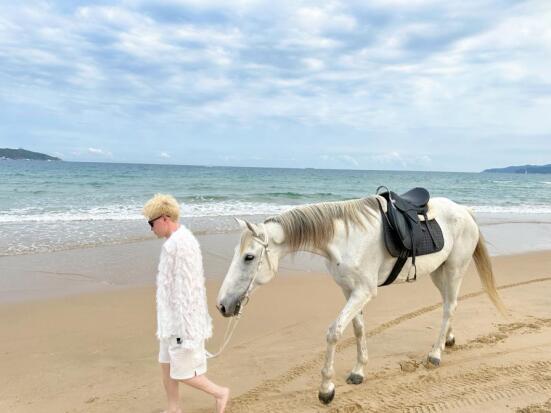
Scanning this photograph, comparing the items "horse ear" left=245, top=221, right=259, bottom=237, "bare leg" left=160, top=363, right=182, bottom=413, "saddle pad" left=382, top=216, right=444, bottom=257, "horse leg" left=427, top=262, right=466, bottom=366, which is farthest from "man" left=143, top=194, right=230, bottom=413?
"horse leg" left=427, top=262, right=466, bottom=366

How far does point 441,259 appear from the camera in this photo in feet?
13.6

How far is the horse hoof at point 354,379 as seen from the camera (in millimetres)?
3654

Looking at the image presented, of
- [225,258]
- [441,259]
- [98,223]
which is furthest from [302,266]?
[98,223]

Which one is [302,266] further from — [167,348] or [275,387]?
[167,348]

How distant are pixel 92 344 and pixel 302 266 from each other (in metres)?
4.71

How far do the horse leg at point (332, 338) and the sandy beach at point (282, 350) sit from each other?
0.30 ft

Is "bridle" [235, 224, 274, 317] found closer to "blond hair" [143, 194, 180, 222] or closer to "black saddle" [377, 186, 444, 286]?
"blond hair" [143, 194, 180, 222]

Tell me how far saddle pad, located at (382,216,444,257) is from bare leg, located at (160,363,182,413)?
1933mm

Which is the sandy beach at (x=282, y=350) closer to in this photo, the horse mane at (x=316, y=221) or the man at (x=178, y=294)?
the man at (x=178, y=294)

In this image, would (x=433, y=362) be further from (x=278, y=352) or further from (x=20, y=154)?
(x=20, y=154)

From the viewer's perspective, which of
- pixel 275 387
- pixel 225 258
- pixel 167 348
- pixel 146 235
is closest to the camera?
pixel 167 348

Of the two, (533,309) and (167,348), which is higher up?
(167,348)

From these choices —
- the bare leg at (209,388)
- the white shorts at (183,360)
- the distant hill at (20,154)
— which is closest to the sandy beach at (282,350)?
the bare leg at (209,388)

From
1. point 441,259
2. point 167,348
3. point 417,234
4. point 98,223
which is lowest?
point 98,223
